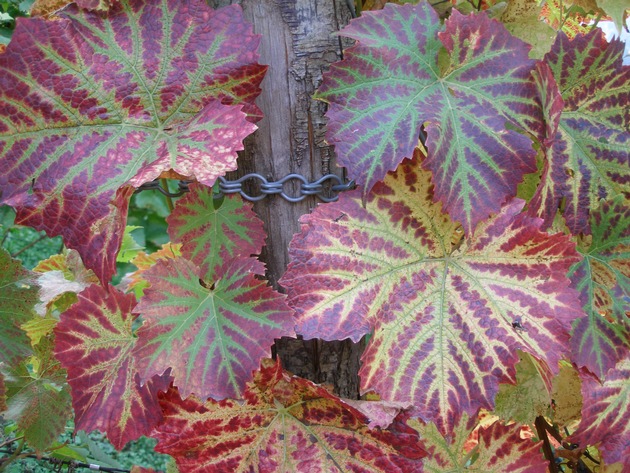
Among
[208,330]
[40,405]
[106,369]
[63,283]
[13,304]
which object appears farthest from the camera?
[63,283]

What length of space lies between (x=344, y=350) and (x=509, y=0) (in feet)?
2.54

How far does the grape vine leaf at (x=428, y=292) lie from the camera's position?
1.02 metres

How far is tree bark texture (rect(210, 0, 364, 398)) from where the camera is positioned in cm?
111

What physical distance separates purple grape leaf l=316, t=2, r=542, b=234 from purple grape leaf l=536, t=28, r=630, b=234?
0.52 feet

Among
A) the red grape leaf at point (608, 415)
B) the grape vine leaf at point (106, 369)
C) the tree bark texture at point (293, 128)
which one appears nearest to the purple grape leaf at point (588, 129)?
the red grape leaf at point (608, 415)

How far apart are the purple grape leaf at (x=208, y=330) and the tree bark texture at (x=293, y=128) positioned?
0.61 ft

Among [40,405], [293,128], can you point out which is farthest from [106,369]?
Answer: [293,128]

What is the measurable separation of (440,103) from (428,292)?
321 mm

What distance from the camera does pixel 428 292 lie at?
42.6 inches

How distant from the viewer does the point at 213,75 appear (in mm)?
1080

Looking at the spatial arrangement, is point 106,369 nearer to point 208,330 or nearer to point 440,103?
point 208,330

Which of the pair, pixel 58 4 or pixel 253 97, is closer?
pixel 253 97

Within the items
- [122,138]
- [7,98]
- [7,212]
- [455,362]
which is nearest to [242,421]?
[455,362]

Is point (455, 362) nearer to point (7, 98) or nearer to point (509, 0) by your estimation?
point (509, 0)
